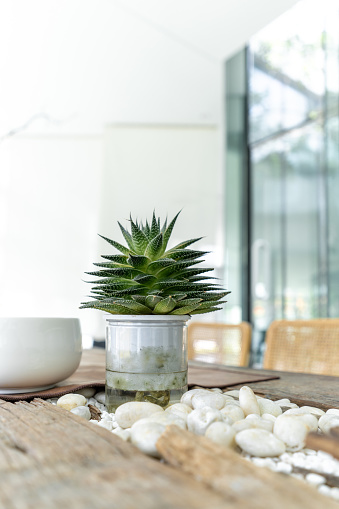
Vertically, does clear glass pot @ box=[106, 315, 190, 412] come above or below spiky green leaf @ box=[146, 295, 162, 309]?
below

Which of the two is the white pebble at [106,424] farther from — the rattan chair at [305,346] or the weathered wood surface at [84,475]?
the rattan chair at [305,346]

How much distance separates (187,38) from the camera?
153 inches

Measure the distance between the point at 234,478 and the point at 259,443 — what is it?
129 mm

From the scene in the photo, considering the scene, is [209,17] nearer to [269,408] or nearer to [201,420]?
→ [269,408]

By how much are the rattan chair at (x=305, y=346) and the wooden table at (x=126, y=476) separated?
3.79 feet

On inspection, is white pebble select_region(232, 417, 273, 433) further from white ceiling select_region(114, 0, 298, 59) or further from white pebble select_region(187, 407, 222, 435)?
white ceiling select_region(114, 0, 298, 59)

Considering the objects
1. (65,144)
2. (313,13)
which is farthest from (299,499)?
(65,144)

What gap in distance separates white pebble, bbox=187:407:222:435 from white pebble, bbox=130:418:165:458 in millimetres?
49

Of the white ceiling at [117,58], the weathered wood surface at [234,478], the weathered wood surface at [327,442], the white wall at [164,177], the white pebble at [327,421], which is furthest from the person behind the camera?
the white wall at [164,177]

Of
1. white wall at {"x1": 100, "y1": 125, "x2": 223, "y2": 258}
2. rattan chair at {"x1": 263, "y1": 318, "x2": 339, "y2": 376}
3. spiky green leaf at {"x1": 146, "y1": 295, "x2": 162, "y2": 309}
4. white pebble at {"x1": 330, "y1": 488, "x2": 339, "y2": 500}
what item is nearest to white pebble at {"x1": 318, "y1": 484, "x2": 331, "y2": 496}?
white pebble at {"x1": 330, "y1": 488, "x2": 339, "y2": 500}

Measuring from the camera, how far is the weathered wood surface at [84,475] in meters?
0.29

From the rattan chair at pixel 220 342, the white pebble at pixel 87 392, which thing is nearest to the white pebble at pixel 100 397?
the white pebble at pixel 87 392

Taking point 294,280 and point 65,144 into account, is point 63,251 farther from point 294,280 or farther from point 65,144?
point 294,280

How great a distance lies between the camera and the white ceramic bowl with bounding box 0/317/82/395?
718 millimetres
